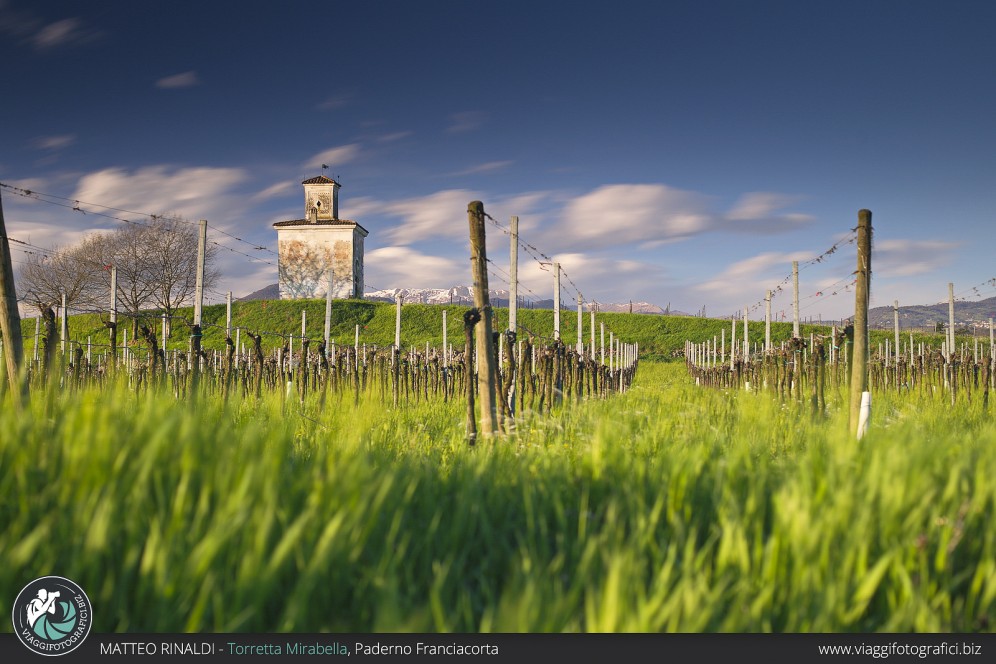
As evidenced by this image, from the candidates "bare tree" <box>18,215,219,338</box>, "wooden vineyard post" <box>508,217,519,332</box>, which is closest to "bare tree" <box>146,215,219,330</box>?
"bare tree" <box>18,215,219,338</box>

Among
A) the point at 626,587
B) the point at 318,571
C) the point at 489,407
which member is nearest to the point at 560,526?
the point at 626,587

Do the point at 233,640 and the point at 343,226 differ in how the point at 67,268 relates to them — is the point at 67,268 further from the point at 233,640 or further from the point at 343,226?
the point at 233,640

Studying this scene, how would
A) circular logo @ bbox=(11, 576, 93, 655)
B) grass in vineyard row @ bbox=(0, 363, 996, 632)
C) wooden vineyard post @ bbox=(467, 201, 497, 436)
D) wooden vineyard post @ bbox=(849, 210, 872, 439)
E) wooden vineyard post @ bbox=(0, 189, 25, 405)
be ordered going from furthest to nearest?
1. wooden vineyard post @ bbox=(849, 210, 872, 439)
2. wooden vineyard post @ bbox=(467, 201, 497, 436)
3. wooden vineyard post @ bbox=(0, 189, 25, 405)
4. grass in vineyard row @ bbox=(0, 363, 996, 632)
5. circular logo @ bbox=(11, 576, 93, 655)

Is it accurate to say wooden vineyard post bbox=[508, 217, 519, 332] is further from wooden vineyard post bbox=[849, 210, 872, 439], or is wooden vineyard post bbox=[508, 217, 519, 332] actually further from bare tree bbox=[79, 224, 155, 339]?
bare tree bbox=[79, 224, 155, 339]

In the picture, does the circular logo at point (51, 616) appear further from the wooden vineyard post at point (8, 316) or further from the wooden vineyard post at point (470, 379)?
the wooden vineyard post at point (470, 379)

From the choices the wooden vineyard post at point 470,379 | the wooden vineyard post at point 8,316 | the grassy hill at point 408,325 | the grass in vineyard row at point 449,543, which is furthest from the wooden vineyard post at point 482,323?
the grassy hill at point 408,325

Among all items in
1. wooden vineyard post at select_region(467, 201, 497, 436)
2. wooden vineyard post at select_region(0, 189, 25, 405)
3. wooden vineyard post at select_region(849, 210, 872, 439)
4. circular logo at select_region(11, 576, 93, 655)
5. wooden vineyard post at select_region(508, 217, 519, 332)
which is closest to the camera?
circular logo at select_region(11, 576, 93, 655)

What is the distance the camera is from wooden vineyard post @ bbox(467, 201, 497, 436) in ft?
17.5

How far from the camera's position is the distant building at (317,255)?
64.2 metres

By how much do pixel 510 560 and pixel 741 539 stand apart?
827 mm

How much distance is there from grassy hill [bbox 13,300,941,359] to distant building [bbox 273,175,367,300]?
8549 millimetres

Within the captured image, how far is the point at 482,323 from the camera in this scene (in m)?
5.62

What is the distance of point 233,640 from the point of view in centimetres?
124

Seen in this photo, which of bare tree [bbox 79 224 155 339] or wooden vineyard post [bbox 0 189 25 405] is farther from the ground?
bare tree [bbox 79 224 155 339]
